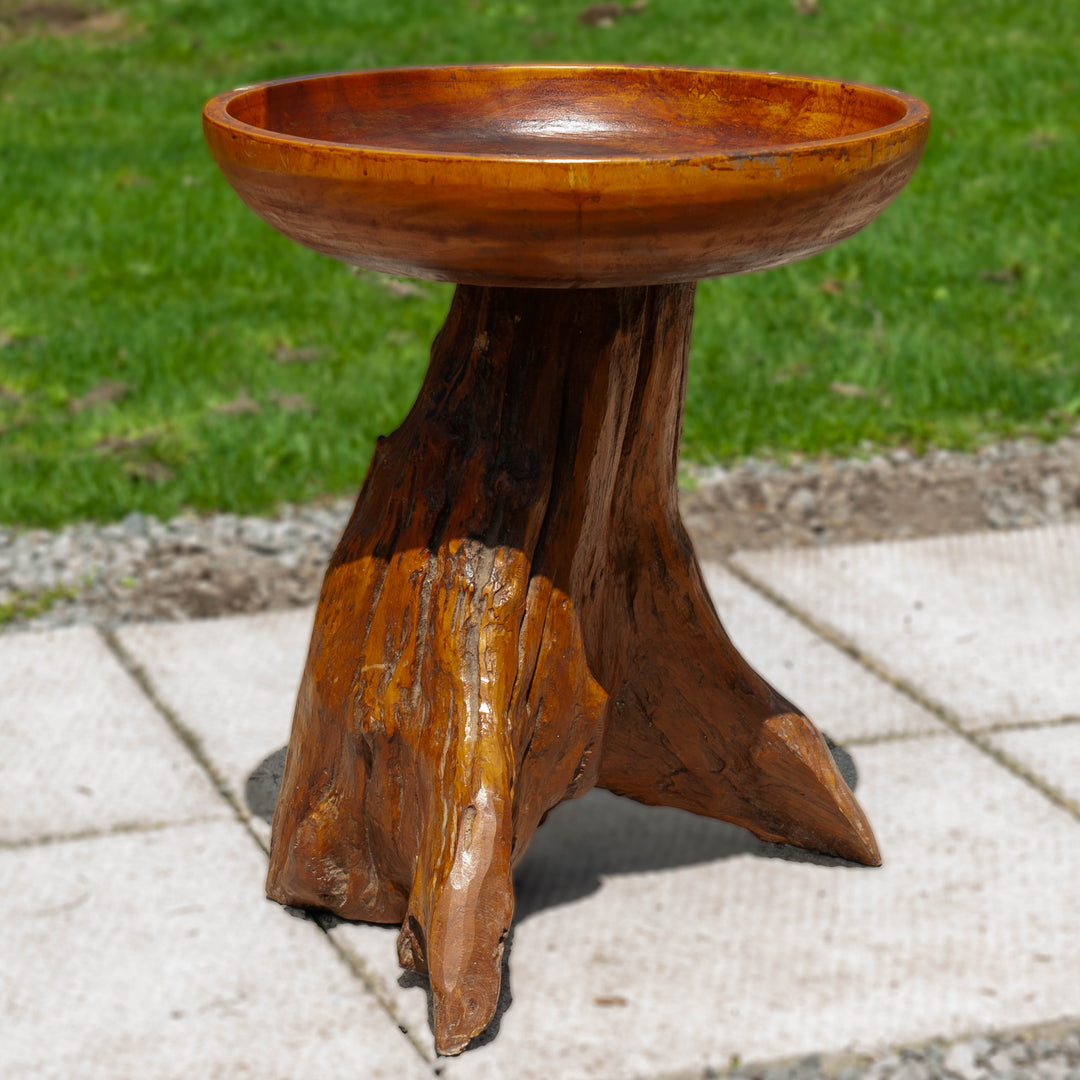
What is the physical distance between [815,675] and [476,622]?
4.32ft

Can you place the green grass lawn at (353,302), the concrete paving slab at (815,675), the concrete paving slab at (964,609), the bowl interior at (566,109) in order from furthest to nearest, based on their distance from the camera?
the green grass lawn at (353,302) < the concrete paving slab at (964,609) < the concrete paving slab at (815,675) < the bowl interior at (566,109)

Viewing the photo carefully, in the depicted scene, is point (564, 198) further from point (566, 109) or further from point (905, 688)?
point (905, 688)

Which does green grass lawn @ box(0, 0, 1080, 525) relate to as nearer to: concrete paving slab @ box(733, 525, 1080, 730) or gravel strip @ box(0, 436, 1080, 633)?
gravel strip @ box(0, 436, 1080, 633)

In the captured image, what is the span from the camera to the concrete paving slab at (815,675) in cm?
339

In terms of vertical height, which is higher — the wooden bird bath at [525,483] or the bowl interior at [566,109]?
the bowl interior at [566,109]

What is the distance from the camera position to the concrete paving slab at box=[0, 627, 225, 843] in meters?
3.03

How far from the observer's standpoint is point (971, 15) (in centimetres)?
1004

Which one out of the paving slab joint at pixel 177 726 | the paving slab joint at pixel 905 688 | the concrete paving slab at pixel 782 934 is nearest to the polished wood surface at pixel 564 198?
the concrete paving slab at pixel 782 934

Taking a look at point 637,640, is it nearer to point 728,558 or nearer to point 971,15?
point 728,558

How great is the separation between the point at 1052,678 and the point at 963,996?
124cm

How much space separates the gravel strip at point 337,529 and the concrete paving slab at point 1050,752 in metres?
1.10

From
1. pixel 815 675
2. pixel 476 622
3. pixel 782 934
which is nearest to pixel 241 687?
pixel 476 622

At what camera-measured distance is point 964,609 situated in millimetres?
3908

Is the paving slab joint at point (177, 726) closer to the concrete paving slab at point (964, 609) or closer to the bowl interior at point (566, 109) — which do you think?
the bowl interior at point (566, 109)
